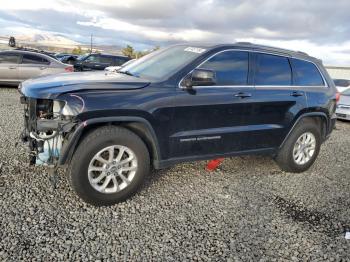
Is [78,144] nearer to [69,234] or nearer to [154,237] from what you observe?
[69,234]

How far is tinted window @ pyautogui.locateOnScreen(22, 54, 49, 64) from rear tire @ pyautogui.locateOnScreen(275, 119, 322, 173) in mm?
9763

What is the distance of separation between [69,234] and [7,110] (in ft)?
19.7

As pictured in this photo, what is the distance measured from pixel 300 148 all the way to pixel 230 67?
1886mm

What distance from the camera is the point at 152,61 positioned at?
15.1 feet

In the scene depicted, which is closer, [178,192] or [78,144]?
[78,144]

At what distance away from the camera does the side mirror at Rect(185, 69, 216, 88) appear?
12.5ft

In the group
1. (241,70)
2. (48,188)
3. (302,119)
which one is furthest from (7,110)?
(302,119)

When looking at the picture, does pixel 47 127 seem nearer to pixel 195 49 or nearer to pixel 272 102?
pixel 195 49

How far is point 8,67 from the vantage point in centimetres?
1173

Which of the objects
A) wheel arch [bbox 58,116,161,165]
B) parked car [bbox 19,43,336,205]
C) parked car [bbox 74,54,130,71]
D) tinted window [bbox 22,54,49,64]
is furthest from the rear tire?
parked car [bbox 74,54,130,71]

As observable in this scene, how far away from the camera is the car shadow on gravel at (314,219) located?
371 centimetres

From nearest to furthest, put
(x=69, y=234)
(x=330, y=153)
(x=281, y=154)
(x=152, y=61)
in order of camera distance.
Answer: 1. (x=69, y=234)
2. (x=152, y=61)
3. (x=281, y=154)
4. (x=330, y=153)

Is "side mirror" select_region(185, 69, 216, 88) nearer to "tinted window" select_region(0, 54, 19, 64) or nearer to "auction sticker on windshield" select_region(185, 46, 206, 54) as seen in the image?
"auction sticker on windshield" select_region(185, 46, 206, 54)

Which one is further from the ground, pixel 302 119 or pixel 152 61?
pixel 152 61
